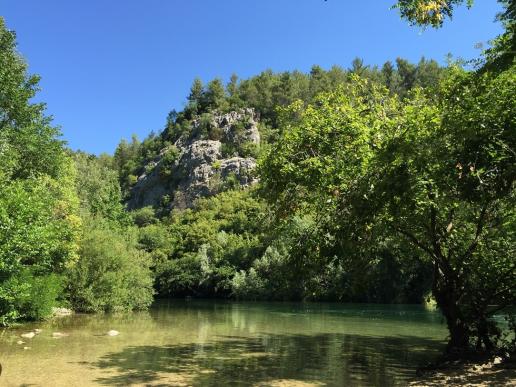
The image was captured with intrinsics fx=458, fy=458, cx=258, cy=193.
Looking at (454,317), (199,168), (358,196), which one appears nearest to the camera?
(358,196)

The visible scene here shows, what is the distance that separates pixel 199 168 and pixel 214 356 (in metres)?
93.3

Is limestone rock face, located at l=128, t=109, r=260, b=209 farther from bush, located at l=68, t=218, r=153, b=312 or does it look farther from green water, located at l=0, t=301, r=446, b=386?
green water, located at l=0, t=301, r=446, b=386

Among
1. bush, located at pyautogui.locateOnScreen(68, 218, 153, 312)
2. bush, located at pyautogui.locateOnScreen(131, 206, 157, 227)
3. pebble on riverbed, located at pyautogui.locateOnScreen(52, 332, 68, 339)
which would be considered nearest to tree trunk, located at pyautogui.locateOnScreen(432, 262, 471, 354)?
pebble on riverbed, located at pyautogui.locateOnScreen(52, 332, 68, 339)

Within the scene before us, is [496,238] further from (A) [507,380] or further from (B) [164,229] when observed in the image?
(B) [164,229]

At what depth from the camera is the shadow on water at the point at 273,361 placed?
1249 centimetres

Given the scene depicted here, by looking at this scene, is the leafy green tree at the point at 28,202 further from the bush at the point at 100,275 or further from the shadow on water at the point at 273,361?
the shadow on water at the point at 273,361

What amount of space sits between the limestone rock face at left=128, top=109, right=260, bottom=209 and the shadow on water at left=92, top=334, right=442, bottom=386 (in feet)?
261

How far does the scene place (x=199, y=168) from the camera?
10812 cm

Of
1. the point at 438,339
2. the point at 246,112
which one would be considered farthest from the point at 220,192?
the point at 438,339

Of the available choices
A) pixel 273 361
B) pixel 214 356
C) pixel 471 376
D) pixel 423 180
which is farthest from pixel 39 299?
pixel 423 180

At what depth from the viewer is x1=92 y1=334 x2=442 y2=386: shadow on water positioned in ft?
41.0

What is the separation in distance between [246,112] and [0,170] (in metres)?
98.5

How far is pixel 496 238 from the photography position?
14406mm

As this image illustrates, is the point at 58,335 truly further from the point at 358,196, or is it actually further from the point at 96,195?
the point at 96,195
